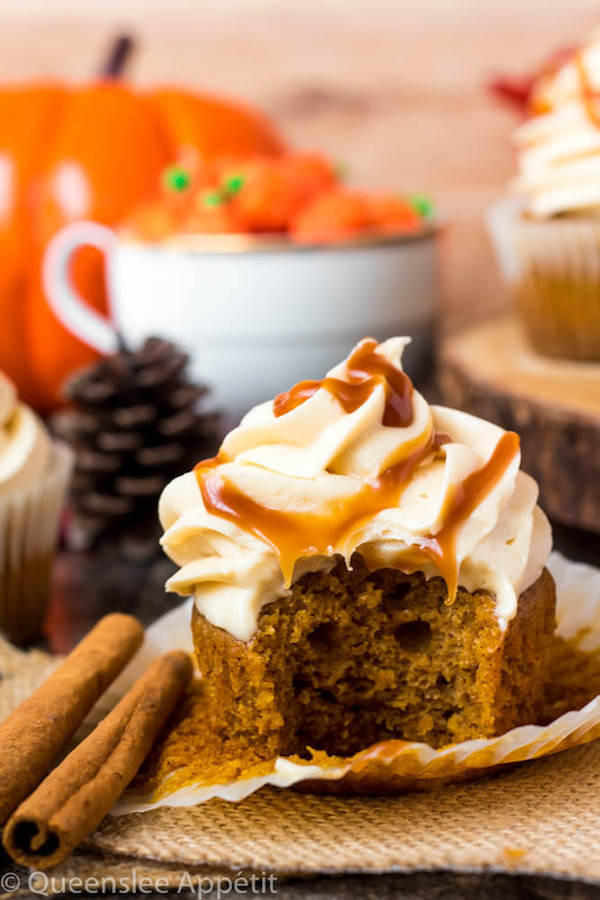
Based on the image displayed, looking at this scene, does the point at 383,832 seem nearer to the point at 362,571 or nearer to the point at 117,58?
the point at 362,571

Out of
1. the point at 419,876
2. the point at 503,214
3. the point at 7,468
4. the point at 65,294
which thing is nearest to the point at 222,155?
the point at 65,294

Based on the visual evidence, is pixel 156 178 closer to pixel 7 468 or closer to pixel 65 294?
pixel 65 294

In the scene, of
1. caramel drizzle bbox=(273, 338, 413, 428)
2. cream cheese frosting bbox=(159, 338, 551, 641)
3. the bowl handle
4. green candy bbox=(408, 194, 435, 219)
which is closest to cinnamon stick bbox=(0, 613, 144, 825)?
cream cheese frosting bbox=(159, 338, 551, 641)

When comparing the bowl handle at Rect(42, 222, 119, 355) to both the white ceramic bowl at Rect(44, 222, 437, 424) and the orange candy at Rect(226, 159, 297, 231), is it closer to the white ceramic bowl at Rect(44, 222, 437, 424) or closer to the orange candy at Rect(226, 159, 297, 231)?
the white ceramic bowl at Rect(44, 222, 437, 424)

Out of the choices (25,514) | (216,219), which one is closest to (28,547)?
(25,514)

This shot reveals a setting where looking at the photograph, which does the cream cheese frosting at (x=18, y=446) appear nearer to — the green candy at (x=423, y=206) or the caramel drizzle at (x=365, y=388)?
the caramel drizzle at (x=365, y=388)

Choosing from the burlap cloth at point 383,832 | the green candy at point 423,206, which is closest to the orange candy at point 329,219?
the green candy at point 423,206
